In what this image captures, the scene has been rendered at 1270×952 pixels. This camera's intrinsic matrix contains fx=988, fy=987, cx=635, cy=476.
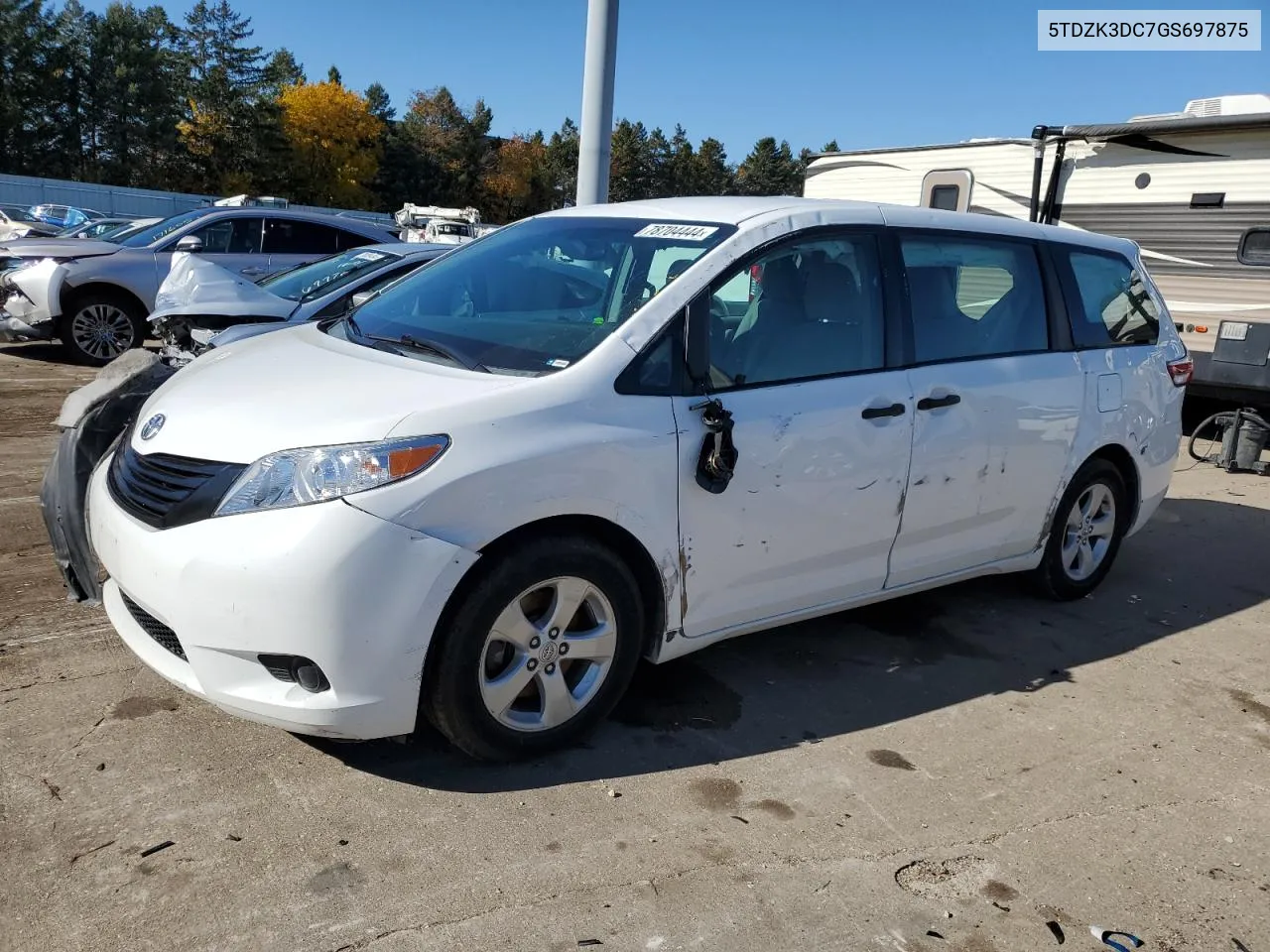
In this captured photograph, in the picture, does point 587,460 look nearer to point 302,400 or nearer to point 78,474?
point 302,400

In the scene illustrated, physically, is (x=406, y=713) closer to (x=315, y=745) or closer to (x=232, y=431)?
(x=315, y=745)

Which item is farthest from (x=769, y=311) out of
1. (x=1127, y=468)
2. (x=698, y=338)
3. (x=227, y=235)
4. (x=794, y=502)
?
(x=227, y=235)

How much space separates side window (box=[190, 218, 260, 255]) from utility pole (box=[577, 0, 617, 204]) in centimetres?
403

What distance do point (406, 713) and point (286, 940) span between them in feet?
2.21

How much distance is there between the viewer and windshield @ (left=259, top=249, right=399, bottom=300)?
738cm

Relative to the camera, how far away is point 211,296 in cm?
654

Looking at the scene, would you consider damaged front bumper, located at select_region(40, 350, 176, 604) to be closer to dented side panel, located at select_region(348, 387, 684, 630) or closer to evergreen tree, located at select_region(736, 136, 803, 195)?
dented side panel, located at select_region(348, 387, 684, 630)

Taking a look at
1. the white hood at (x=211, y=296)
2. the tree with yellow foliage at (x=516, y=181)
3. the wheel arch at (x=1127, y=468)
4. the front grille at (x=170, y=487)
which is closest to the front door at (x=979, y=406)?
the wheel arch at (x=1127, y=468)

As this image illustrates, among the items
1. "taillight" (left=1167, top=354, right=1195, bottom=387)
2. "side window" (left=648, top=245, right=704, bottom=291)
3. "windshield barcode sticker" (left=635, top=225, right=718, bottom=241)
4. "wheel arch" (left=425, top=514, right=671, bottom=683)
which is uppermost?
"windshield barcode sticker" (left=635, top=225, right=718, bottom=241)

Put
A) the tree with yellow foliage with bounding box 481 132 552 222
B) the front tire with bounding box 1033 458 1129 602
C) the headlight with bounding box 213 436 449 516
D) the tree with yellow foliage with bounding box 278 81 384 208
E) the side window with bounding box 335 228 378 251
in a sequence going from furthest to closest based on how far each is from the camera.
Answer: the tree with yellow foliage with bounding box 481 132 552 222, the tree with yellow foliage with bounding box 278 81 384 208, the side window with bounding box 335 228 378 251, the front tire with bounding box 1033 458 1129 602, the headlight with bounding box 213 436 449 516

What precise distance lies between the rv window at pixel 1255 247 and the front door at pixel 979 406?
19.0 feet

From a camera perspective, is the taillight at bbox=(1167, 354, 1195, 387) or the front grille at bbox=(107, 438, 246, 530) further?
the taillight at bbox=(1167, 354, 1195, 387)

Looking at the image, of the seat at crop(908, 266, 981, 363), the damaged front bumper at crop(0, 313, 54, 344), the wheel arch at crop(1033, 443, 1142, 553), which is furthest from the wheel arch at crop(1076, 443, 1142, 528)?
the damaged front bumper at crop(0, 313, 54, 344)

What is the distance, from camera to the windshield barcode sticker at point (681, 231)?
357 cm
